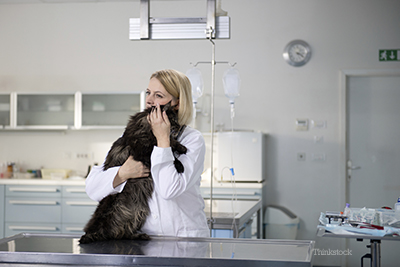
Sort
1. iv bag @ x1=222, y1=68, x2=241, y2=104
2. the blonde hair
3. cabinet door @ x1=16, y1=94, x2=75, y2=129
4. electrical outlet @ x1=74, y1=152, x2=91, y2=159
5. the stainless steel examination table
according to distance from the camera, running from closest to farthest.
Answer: the stainless steel examination table, the blonde hair, iv bag @ x1=222, y1=68, x2=241, y2=104, cabinet door @ x1=16, y1=94, x2=75, y2=129, electrical outlet @ x1=74, y1=152, x2=91, y2=159

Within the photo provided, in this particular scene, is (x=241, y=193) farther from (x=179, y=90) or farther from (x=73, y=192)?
(x=179, y=90)

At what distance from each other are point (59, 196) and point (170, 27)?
300 cm

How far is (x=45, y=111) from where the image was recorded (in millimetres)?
4645

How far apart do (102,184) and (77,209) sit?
3.01 meters

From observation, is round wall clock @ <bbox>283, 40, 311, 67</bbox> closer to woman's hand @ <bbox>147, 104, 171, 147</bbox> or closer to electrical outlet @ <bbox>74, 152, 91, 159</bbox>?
electrical outlet @ <bbox>74, 152, 91, 159</bbox>

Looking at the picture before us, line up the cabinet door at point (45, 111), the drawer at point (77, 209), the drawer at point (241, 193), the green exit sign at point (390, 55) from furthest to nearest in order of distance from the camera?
the cabinet door at point (45, 111) → the green exit sign at point (390, 55) → the drawer at point (77, 209) → the drawer at point (241, 193)

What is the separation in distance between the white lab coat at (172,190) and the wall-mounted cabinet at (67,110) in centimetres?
303

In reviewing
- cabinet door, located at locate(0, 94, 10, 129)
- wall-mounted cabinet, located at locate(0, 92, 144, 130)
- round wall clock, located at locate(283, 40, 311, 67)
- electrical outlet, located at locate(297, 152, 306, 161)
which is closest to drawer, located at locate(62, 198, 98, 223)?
wall-mounted cabinet, located at locate(0, 92, 144, 130)

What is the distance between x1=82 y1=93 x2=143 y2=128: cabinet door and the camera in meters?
4.54

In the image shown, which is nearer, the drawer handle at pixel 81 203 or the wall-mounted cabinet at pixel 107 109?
the drawer handle at pixel 81 203

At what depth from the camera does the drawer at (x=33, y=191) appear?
171 inches

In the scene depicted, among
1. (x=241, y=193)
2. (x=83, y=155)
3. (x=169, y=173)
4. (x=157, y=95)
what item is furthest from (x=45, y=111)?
(x=169, y=173)

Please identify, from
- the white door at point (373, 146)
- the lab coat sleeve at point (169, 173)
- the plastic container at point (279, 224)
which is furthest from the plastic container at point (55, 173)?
the lab coat sleeve at point (169, 173)

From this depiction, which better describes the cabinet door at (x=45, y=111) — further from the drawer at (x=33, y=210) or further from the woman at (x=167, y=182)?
the woman at (x=167, y=182)
